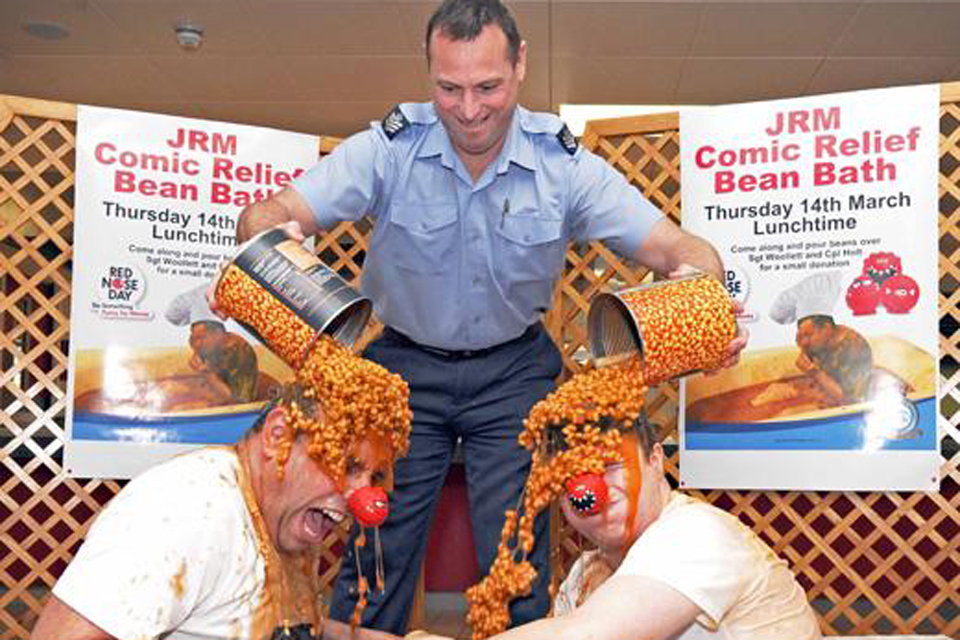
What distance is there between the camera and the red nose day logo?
3156mm

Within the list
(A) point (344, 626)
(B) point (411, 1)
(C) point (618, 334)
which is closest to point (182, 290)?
(A) point (344, 626)

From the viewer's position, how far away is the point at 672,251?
2.24m

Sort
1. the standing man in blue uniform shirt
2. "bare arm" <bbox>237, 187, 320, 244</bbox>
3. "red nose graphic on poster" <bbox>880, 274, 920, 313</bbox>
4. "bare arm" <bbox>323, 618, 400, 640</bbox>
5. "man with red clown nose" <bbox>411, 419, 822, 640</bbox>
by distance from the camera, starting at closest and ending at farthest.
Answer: "man with red clown nose" <bbox>411, 419, 822, 640</bbox>, "bare arm" <bbox>323, 618, 400, 640</bbox>, "bare arm" <bbox>237, 187, 320, 244</bbox>, the standing man in blue uniform shirt, "red nose graphic on poster" <bbox>880, 274, 920, 313</bbox>

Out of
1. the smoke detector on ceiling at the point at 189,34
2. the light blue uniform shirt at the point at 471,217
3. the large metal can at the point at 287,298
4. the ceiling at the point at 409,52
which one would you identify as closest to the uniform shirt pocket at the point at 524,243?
the light blue uniform shirt at the point at 471,217

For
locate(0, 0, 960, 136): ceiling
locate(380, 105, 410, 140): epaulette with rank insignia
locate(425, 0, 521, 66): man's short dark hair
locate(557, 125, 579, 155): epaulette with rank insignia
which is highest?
locate(0, 0, 960, 136): ceiling

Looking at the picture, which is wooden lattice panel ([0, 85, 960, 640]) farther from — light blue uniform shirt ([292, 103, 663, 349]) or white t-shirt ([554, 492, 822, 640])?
white t-shirt ([554, 492, 822, 640])

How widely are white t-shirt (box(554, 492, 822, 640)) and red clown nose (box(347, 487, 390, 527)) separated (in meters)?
0.35

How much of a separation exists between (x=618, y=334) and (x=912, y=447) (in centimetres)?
158

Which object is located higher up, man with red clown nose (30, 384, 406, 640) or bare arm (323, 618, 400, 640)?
man with red clown nose (30, 384, 406, 640)

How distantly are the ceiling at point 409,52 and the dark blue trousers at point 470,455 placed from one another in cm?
339

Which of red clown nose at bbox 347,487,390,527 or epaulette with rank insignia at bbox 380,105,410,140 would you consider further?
epaulette with rank insignia at bbox 380,105,410,140

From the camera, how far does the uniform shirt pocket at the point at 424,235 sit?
2314 mm

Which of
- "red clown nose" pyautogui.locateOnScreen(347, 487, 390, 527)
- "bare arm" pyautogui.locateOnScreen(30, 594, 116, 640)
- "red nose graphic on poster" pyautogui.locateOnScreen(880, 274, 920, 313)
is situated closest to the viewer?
"bare arm" pyautogui.locateOnScreen(30, 594, 116, 640)

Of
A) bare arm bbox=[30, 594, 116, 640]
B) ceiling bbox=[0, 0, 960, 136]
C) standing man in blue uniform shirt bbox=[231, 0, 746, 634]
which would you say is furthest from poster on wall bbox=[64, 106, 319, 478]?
A: ceiling bbox=[0, 0, 960, 136]
